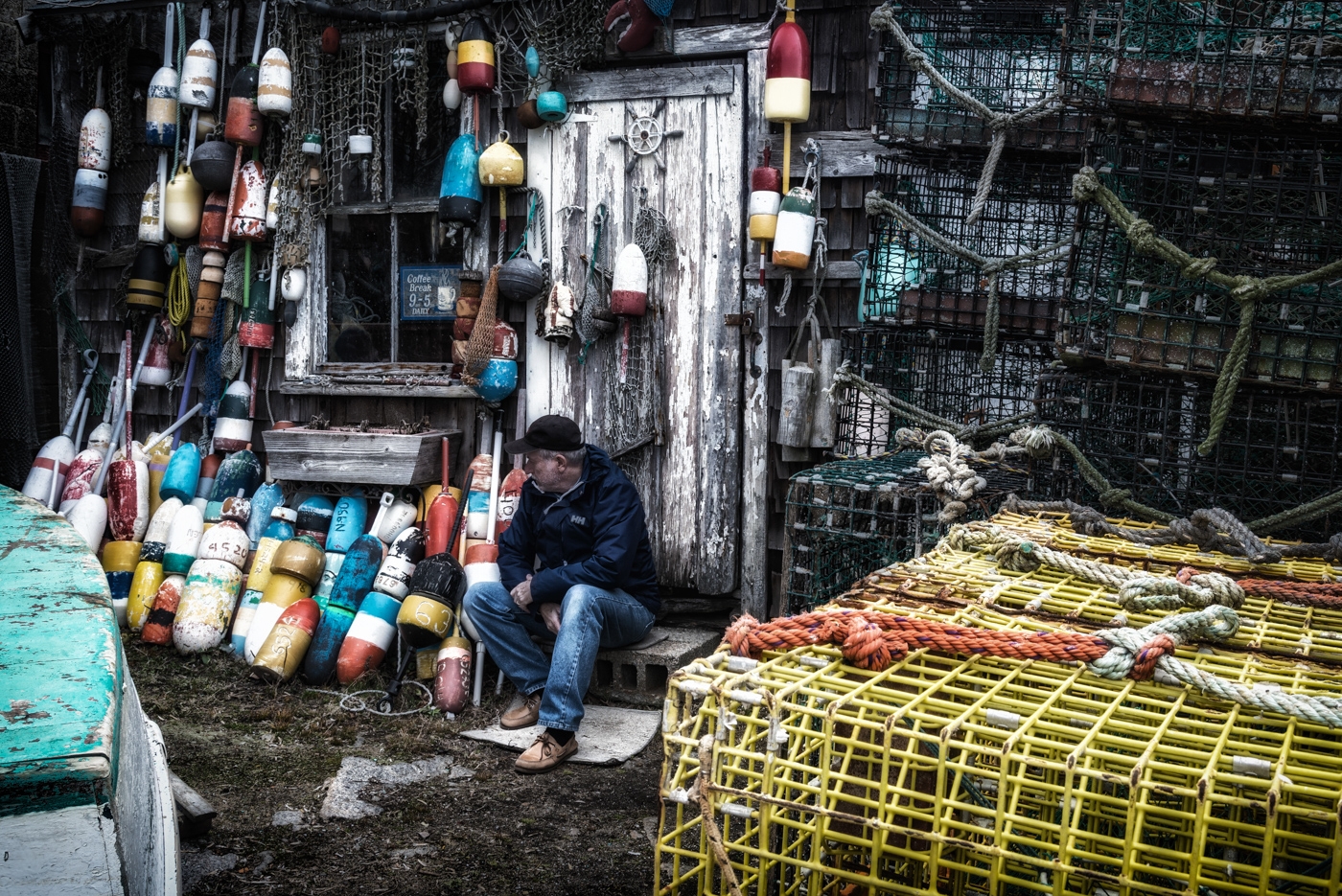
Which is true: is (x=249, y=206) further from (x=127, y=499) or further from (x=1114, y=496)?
(x=1114, y=496)

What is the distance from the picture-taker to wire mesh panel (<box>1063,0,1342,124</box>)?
2.72m

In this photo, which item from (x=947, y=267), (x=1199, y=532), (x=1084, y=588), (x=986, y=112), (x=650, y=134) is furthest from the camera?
(x=650, y=134)

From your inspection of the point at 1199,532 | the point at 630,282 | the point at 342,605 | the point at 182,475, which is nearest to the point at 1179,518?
the point at 1199,532

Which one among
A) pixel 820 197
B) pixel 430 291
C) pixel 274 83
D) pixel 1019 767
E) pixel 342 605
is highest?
pixel 274 83

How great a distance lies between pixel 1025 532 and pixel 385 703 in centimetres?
309

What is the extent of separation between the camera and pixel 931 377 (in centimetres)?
480

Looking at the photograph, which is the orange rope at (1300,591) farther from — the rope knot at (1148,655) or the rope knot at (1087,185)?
the rope knot at (1087,185)

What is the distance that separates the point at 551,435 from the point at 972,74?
2.28m

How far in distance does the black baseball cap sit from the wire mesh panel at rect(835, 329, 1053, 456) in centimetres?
120

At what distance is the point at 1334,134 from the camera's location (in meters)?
2.79

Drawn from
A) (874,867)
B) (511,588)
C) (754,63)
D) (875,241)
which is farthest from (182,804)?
(754,63)

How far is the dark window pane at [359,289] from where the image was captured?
602 cm

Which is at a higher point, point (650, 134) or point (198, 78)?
point (198, 78)

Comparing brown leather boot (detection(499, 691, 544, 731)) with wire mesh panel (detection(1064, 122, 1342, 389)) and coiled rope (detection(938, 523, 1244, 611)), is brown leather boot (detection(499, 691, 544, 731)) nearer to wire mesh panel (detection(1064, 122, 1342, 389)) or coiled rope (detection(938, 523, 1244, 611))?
coiled rope (detection(938, 523, 1244, 611))
